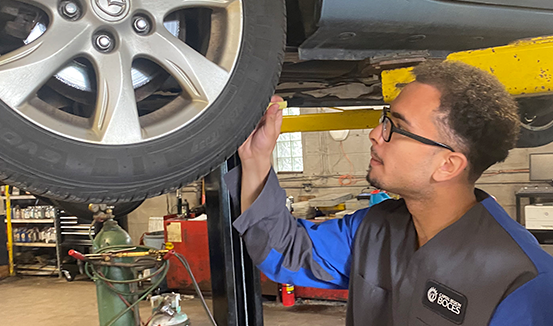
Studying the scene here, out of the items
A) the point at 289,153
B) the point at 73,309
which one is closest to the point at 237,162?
the point at 73,309

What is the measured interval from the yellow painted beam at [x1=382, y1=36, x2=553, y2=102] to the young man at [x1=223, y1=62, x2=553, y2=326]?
0.29 ft

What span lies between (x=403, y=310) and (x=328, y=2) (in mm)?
830

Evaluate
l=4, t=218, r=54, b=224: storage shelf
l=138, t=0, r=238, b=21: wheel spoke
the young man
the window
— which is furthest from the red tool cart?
l=138, t=0, r=238, b=21: wheel spoke

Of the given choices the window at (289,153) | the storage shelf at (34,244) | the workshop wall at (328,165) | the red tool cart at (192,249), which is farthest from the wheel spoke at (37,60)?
the window at (289,153)

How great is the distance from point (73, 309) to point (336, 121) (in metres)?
3.98

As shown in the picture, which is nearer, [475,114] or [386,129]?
[475,114]

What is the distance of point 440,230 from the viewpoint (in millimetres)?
1085

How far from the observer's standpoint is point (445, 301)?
36.5 inches

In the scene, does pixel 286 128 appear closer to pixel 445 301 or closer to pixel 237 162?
pixel 237 162

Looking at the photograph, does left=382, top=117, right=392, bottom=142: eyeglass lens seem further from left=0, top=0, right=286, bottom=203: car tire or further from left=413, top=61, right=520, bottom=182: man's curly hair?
left=0, top=0, right=286, bottom=203: car tire

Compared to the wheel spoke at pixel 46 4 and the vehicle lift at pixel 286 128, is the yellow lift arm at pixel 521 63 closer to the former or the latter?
the vehicle lift at pixel 286 128

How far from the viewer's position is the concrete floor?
4.34m

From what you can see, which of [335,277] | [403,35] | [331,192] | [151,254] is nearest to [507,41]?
[403,35]

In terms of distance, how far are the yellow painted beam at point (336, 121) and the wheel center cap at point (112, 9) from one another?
6.44 feet
